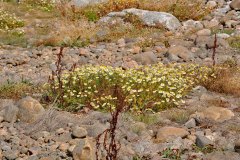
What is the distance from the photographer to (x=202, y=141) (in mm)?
6508

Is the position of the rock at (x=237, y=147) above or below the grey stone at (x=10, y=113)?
below

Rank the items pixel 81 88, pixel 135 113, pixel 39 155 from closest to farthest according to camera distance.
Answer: pixel 39 155, pixel 135 113, pixel 81 88

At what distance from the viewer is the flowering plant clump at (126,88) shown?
812 cm

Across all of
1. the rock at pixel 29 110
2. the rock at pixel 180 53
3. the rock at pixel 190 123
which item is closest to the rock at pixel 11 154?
the rock at pixel 29 110

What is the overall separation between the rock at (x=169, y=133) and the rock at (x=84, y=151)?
1260 mm

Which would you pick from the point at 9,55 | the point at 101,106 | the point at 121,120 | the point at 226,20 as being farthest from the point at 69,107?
the point at 226,20

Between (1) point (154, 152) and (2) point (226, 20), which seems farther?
(2) point (226, 20)

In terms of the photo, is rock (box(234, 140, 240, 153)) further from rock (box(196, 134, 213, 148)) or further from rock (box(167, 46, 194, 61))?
rock (box(167, 46, 194, 61))

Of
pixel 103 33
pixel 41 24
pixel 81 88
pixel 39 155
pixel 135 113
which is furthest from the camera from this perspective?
pixel 41 24

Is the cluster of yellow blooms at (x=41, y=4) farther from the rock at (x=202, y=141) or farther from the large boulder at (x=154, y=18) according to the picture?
the rock at (x=202, y=141)

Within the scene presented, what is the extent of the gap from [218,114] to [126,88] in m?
1.82

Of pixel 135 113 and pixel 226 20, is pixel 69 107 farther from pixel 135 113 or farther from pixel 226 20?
pixel 226 20

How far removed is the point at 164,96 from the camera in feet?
27.2

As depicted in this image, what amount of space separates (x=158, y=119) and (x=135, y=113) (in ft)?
1.54
